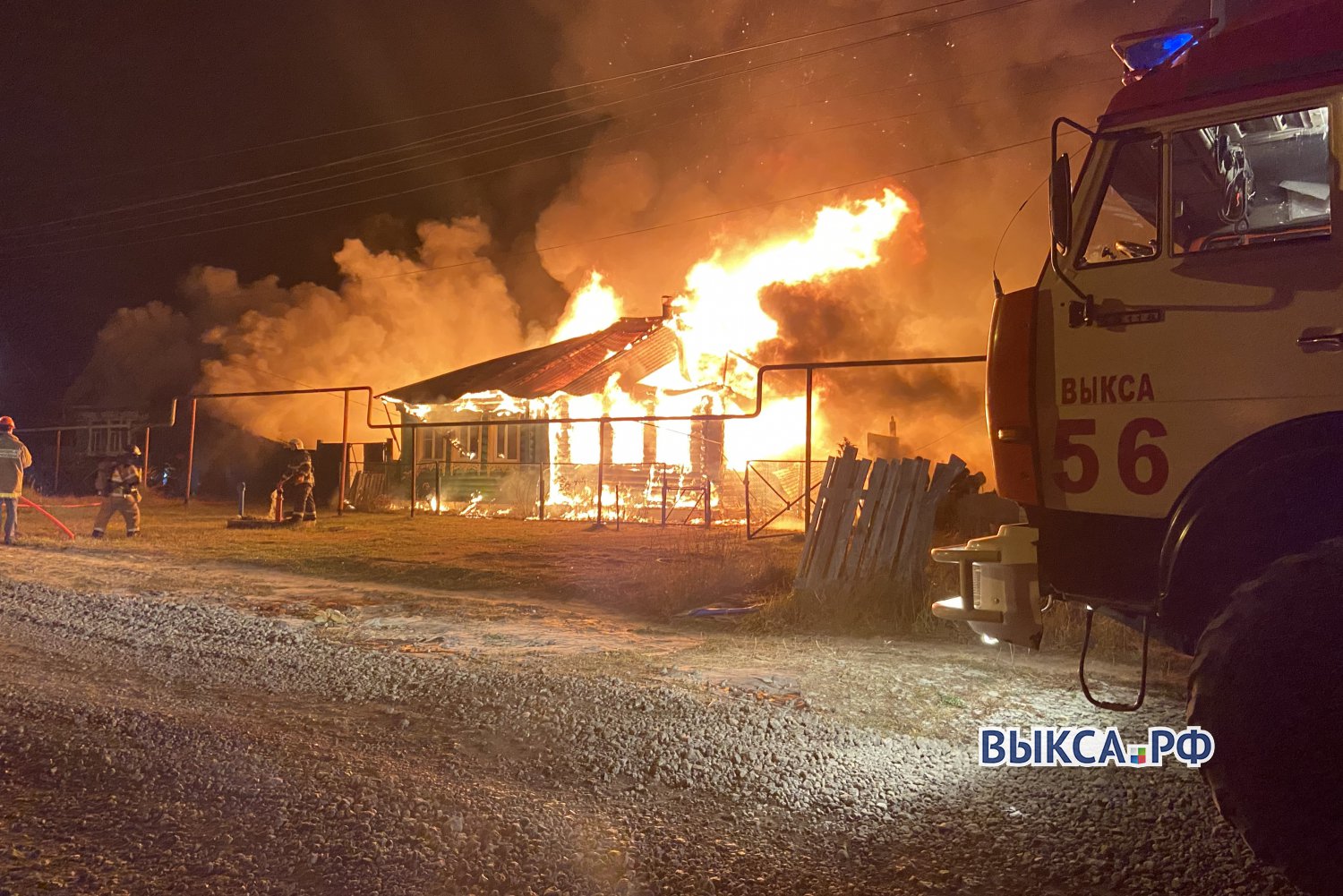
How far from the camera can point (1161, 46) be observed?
3701mm

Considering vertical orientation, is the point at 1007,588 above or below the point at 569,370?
below

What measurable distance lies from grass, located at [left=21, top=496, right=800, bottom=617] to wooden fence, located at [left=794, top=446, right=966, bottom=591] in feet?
3.37

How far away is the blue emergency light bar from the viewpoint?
368 centimetres

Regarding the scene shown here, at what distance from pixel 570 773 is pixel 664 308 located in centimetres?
2165

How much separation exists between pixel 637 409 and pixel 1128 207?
2075 cm

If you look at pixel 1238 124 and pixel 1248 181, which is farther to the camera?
pixel 1248 181

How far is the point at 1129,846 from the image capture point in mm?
3084

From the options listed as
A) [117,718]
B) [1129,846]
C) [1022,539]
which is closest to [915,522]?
[1022,539]

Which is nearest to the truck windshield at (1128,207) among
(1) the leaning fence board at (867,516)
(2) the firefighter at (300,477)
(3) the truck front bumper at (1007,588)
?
(3) the truck front bumper at (1007,588)

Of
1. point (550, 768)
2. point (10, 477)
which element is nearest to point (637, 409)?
point (10, 477)

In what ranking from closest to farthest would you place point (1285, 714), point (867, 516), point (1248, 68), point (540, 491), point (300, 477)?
point (1285, 714), point (1248, 68), point (867, 516), point (300, 477), point (540, 491)

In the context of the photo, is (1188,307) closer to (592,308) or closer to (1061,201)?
(1061,201)

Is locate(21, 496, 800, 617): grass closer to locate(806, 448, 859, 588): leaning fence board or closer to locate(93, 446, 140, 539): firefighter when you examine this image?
locate(93, 446, 140, 539): firefighter

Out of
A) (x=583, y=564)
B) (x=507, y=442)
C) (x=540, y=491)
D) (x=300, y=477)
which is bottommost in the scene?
(x=583, y=564)
